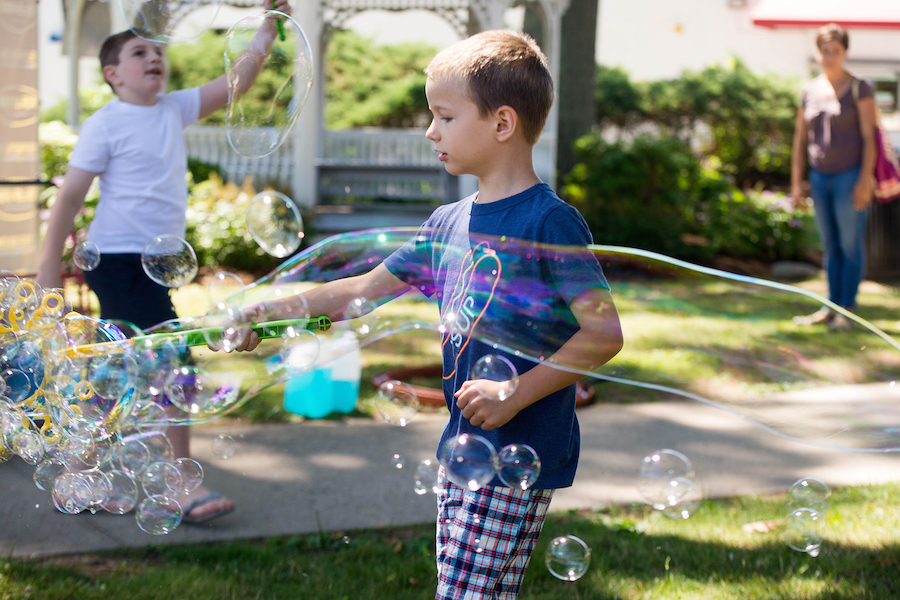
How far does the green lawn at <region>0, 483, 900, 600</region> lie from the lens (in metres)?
2.72

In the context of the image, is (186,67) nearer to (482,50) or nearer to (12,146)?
(12,146)

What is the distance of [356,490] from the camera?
11.8ft

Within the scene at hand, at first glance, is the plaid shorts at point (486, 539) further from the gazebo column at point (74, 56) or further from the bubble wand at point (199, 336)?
the gazebo column at point (74, 56)

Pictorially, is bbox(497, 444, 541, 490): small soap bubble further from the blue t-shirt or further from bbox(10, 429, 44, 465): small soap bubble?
bbox(10, 429, 44, 465): small soap bubble

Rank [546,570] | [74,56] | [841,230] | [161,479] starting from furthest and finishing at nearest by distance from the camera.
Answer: [74,56]
[841,230]
[546,570]
[161,479]

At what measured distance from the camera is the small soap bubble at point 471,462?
1883 millimetres

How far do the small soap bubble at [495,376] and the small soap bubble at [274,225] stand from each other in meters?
1.45

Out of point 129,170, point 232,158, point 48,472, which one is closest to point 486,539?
point 48,472

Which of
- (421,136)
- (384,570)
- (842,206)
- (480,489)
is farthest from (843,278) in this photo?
(421,136)

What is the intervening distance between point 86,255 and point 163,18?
88 cm

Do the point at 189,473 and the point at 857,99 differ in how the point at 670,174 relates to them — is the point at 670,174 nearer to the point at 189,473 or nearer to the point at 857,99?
the point at 857,99

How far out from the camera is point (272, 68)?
2930mm

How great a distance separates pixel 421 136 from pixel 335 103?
7806mm

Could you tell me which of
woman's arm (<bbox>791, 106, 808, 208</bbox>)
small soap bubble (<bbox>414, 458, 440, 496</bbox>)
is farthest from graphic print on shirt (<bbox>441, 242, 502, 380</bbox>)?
woman's arm (<bbox>791, 106, 808, 208</bbox>)
